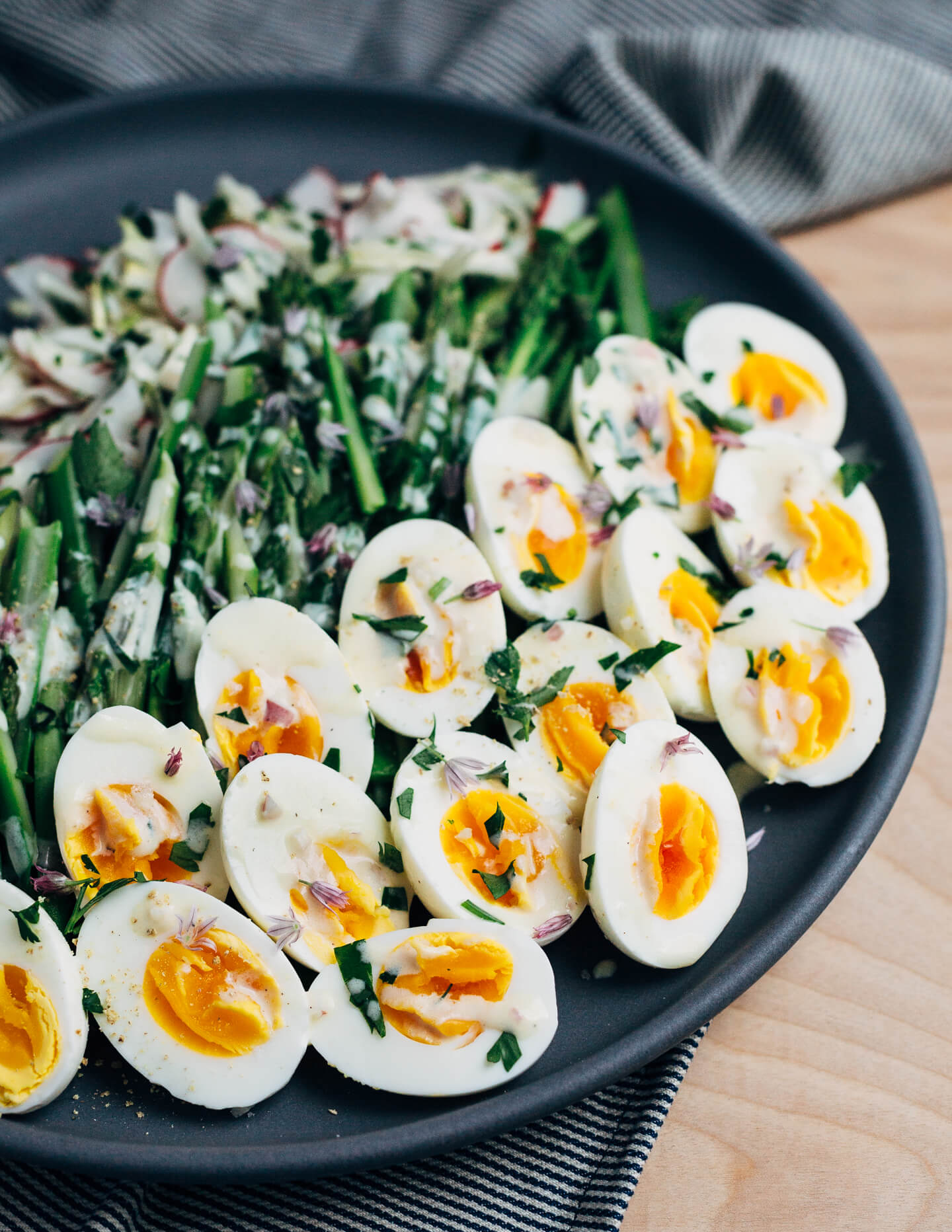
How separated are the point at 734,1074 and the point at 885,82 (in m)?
2.89

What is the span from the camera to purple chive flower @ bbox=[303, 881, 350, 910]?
1776 mm

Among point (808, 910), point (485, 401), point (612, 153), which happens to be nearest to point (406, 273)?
point (485, 401)

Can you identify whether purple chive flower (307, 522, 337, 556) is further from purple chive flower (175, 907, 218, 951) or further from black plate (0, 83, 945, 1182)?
black plate (0, 83, 945, 1182)

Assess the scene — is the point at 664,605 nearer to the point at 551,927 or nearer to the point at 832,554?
the point at 832,554

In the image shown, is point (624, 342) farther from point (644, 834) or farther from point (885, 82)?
point (885, 82)

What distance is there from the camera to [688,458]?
2.38m

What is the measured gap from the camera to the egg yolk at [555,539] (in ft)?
7.20

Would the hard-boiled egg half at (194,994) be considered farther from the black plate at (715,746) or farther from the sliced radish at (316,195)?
the sliced radish at (316,195)

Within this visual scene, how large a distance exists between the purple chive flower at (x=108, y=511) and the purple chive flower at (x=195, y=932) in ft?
2.92

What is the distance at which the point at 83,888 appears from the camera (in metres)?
1.76

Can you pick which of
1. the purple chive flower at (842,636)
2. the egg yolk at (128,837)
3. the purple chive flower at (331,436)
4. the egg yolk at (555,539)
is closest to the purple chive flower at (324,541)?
the purple chive flower at (331,436)

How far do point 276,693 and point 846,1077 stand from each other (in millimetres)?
1269

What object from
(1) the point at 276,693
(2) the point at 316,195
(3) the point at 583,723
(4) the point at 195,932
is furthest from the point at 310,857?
(2) the point at 316,195

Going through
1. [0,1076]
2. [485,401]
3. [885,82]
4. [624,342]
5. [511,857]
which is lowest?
[0,1076]
